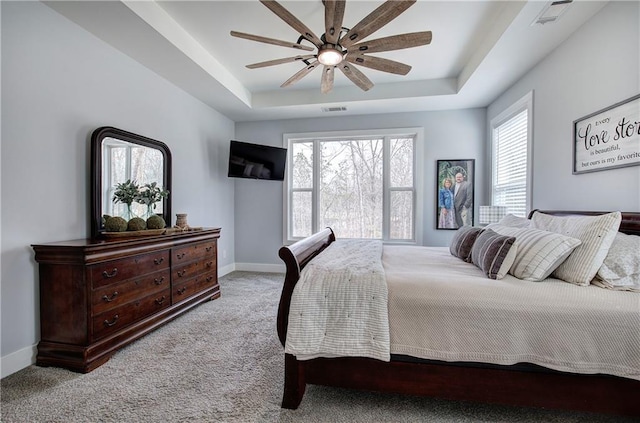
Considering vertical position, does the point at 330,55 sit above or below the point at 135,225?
above

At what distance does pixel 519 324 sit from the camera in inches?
54.3

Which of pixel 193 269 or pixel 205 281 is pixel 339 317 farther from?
pixel 205 281

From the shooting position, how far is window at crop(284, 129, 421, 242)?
181 inches

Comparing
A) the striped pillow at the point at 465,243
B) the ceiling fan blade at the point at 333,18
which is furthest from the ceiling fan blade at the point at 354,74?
the striped pillow at the point at 465,243


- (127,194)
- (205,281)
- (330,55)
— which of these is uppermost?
(330,55)

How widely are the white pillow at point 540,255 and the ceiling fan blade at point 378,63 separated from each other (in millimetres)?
1648

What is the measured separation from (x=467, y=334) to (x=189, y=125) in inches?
156

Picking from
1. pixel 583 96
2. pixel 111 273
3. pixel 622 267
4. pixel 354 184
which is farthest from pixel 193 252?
Answer: pixel 583 96

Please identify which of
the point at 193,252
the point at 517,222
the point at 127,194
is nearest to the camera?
the point at 517,222

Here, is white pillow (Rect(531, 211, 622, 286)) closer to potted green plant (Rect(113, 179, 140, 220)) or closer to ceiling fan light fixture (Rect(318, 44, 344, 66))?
ceiling fan light fixture (Rect(318, 44, 344, 66))

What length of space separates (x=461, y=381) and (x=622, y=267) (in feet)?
3.49

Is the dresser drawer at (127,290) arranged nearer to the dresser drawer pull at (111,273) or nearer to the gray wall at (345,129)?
the dresser drawer pull at (111,273)

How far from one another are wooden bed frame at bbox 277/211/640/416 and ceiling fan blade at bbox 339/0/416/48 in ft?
5.14

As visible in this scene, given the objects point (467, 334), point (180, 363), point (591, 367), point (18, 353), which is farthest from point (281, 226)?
point (591, 367)
